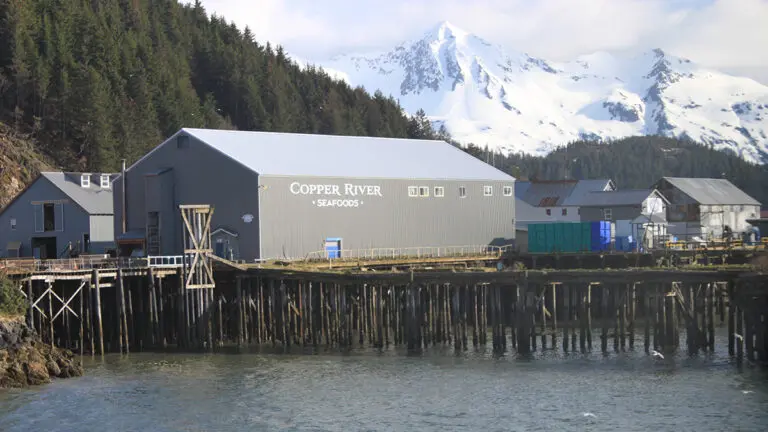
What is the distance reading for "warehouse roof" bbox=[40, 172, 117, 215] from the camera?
81.0 m

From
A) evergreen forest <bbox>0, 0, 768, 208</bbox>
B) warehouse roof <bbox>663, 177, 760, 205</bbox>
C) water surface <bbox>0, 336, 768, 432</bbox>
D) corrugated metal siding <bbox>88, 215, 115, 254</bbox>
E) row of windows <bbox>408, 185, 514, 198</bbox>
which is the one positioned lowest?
water surface <bbox>0, 336, 768, 432</bbox>

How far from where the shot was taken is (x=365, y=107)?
554 feet

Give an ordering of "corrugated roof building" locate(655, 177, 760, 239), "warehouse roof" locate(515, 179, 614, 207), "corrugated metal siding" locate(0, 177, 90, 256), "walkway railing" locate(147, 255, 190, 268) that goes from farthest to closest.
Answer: "warehouse roof" locate(515, 179, 614, 207)
"corrugated roof building" locate(655, 177, 760, 239)
"corrugated metal siding" locate(0, 177, 90, 256)
"walkway railing" locate(147, 255, 190, 268)

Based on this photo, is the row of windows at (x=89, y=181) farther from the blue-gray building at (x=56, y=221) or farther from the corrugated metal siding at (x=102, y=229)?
the corrugated metal siding at (x=102, y=229)

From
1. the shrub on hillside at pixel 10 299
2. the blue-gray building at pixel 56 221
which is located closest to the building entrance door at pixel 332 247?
the blue-gray building at pixel 56 221

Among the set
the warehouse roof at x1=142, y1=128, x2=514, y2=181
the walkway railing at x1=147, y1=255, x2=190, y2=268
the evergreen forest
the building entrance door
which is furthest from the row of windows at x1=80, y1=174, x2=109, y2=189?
the evergreen forest

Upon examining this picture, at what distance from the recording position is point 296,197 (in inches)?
2847

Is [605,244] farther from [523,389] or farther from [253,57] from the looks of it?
[253,57]

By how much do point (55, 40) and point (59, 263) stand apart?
65296 millimetres

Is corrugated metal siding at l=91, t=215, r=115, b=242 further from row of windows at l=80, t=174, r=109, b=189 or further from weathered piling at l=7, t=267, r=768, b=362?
weathered piling at l=7, t=267, r=768, b=362

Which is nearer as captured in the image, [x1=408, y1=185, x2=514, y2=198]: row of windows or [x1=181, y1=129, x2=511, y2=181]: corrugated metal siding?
[x1=181, y1=129, x2=511, y2=181]: corrugated metal siding

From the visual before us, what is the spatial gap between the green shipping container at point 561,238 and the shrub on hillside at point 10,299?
42.3 m

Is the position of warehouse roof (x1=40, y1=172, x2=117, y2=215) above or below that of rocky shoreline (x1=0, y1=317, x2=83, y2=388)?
above

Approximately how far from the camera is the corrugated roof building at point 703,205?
124 m
